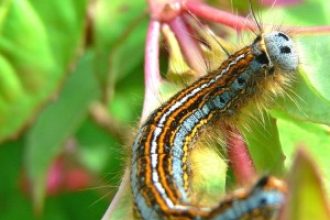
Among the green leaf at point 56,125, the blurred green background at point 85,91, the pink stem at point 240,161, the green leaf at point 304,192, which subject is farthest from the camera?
the green leaf at point 56,125

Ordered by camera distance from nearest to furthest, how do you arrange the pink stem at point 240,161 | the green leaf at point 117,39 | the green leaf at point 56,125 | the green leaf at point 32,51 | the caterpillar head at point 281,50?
1. the pink stem at point 240,161
2. the caterpillar head at point 281,50
3. the green leaf at point 32,51
4. the green leaf at point 117,39
5. the green leaf at point 56,125

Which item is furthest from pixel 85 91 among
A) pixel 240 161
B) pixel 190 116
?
pixel 240 161

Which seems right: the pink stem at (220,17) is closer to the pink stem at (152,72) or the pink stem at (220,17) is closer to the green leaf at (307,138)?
the pink stem at (152,72)

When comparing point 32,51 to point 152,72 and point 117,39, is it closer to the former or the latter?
point 117,39

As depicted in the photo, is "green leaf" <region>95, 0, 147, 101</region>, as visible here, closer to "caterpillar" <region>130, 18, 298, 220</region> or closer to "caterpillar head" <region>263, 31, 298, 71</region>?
"caterpillar" <region>130, 18, 298, 220</region>

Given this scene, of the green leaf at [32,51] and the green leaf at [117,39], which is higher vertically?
the green leaf at [32,51]

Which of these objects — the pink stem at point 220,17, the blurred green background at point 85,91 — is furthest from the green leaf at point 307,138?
the pink stem at point 220,17
